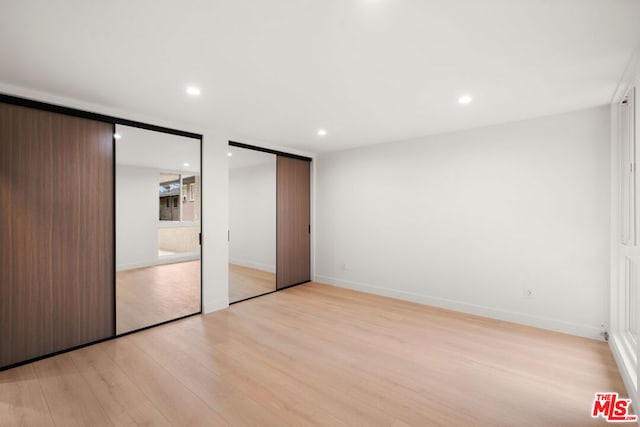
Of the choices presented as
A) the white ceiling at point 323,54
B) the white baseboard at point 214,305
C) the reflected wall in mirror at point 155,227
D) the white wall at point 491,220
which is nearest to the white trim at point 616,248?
the white wall at point 491,220

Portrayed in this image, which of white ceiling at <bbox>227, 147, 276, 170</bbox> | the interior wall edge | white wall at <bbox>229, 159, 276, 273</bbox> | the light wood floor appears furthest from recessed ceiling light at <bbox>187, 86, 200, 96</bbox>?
white wall at <bbox>229, 159, 276, 273</bbox>

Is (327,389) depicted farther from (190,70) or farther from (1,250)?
(1,250)

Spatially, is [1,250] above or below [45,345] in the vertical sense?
above

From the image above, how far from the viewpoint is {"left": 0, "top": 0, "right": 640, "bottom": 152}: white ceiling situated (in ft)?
5.24

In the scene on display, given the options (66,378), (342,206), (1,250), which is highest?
(342,206)

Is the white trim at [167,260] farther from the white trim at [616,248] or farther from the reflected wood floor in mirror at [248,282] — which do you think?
the white trim at [616,248]

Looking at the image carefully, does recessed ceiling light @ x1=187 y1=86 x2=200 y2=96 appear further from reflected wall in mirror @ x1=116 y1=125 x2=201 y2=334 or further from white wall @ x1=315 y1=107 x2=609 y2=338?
white wall @ x1=315 y1=107 x2=609 y2=338

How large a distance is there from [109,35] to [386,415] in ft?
9.94

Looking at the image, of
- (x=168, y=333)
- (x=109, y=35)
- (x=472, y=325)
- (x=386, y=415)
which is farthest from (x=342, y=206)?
(x=109, y=35)

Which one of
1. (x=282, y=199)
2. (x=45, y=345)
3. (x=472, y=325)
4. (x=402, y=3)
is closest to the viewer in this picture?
(x=402, y=3)

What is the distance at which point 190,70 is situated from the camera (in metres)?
2.26

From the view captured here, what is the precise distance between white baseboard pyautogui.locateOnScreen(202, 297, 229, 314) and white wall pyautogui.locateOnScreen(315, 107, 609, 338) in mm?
2073

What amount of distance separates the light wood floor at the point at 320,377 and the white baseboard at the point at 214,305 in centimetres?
31

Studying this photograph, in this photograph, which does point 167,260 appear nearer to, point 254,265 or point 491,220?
point 254,265
